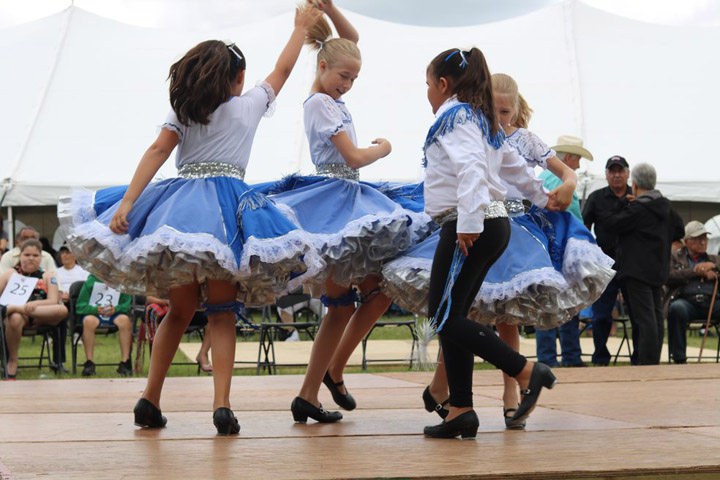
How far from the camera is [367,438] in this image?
3453mm

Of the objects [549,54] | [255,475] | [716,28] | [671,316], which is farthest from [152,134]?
[255,475]

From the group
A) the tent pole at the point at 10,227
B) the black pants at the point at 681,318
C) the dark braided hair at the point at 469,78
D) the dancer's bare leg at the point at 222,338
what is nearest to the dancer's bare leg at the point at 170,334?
the dancer's bare leg at the point at 222,338

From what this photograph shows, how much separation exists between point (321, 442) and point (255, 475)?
0.71m

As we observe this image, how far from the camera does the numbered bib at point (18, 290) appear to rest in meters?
8.27

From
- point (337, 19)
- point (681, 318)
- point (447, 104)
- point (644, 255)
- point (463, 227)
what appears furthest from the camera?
point (681, 318)

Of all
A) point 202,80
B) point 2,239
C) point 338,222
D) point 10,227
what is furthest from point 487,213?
point 10,227

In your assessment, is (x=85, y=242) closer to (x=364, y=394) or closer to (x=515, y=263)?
(x=515, y=263)

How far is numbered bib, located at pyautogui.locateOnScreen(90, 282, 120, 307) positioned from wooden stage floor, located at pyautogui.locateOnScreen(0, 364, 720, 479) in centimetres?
338

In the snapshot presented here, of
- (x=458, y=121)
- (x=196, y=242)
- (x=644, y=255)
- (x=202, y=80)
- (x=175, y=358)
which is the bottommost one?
(x=175, y=358)

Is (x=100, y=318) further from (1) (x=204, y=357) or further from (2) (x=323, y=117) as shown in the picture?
(2) (x=323, y=117)

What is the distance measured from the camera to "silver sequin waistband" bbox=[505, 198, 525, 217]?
393 cm

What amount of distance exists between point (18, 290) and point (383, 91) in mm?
7568

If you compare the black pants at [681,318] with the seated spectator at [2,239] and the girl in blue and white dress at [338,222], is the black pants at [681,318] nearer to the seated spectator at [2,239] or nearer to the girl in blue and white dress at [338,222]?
the girl in blue and white dress at [338,222]

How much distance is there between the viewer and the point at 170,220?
11.4 ft
